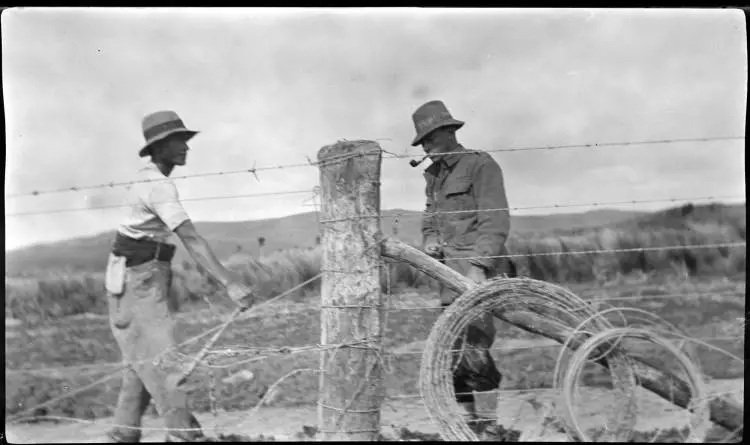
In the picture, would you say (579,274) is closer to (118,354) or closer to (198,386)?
(198,386)

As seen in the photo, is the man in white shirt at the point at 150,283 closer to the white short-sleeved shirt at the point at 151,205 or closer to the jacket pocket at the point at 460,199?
the white short-sleeved shirt at the point at 151,205

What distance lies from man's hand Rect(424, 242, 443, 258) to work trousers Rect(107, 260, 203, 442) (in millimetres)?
1400

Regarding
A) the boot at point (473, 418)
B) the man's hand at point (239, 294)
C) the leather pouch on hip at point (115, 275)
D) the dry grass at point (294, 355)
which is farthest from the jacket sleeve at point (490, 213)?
the leather pouch on hip at point (115, 275)

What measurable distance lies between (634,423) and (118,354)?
8.97 ft

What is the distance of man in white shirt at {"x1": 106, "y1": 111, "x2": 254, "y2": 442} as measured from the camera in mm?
4020

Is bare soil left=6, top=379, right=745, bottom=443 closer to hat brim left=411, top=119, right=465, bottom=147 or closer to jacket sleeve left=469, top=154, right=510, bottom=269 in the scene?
jacket sleeve left=469, top=154, right=510, bottom=269

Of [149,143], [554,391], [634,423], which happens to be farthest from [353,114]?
[634,423]

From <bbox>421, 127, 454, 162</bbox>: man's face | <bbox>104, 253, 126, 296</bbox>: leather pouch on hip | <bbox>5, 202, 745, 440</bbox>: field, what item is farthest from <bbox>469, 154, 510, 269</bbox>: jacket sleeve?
<bbox>104, 253, 126, 296</bbox>: leather pouch on hip

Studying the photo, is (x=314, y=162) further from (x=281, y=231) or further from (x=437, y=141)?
(x=437, y=141)

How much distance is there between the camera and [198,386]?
4035 millimetres

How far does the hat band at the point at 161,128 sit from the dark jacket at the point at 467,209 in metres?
1.37

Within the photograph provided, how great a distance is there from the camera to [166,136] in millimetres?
4020
